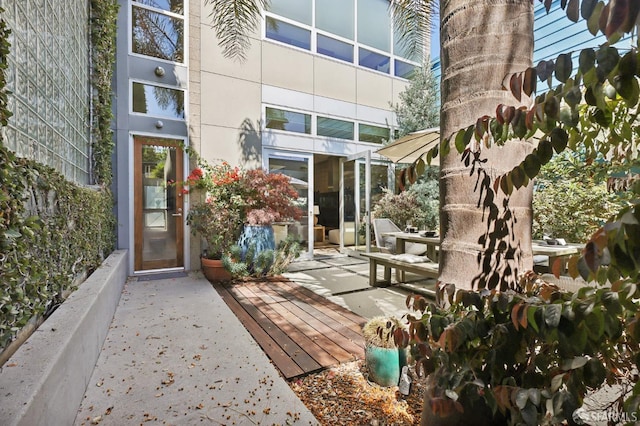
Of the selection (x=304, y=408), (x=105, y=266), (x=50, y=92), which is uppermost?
(x=50, y=92)

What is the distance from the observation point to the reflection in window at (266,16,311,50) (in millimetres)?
6238

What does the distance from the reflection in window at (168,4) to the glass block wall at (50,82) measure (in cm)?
188

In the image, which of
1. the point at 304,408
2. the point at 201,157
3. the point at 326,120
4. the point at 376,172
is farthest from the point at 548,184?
the point at 201,157

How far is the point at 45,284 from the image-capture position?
5.99 ft

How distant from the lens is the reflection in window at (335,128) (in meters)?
6.88

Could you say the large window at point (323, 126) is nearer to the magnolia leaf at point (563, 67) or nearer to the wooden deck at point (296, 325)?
the wooden deck at point (296, 325)

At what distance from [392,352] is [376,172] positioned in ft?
19.0

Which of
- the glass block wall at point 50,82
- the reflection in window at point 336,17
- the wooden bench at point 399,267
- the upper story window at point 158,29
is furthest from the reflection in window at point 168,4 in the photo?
the wooden bench at point 399,267

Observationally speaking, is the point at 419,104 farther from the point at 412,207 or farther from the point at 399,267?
the point at 399,267

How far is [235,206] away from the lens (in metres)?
4.86

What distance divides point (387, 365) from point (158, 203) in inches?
185

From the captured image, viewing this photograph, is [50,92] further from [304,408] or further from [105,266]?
[304,408]

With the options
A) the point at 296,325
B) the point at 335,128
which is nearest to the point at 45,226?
the point at 296,325

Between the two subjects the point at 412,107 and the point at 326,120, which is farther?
the point at 412,107
